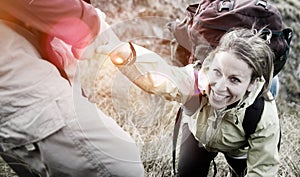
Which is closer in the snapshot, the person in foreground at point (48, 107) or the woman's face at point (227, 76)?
the person in foreground at point (48, 107)

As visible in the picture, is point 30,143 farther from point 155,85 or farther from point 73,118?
point 155,85

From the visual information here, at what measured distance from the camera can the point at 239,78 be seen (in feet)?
4.64

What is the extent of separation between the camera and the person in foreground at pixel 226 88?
1.32 m

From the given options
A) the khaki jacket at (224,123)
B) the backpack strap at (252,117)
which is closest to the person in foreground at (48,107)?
the khaki jacket at (224,123)

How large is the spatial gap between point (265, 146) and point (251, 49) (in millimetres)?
318

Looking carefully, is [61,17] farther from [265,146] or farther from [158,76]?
[265,146]

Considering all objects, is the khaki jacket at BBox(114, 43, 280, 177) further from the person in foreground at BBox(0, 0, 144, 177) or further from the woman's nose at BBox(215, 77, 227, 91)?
the person in foreground at BBox(0, 0, 144, 177)

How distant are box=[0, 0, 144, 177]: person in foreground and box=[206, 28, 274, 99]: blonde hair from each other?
0.49m

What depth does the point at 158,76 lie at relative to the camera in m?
1.31

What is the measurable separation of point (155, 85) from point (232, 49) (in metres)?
0.26

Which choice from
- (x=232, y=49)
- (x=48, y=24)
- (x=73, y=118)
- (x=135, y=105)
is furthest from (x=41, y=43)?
(x=135, y=105)

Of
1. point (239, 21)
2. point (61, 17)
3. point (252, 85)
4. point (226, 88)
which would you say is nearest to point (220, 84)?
point (226, 88)

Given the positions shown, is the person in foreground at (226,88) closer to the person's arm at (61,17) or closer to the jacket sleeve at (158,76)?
the jacket sleeve at (158,76)

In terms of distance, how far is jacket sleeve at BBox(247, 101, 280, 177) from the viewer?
5.02 ft
